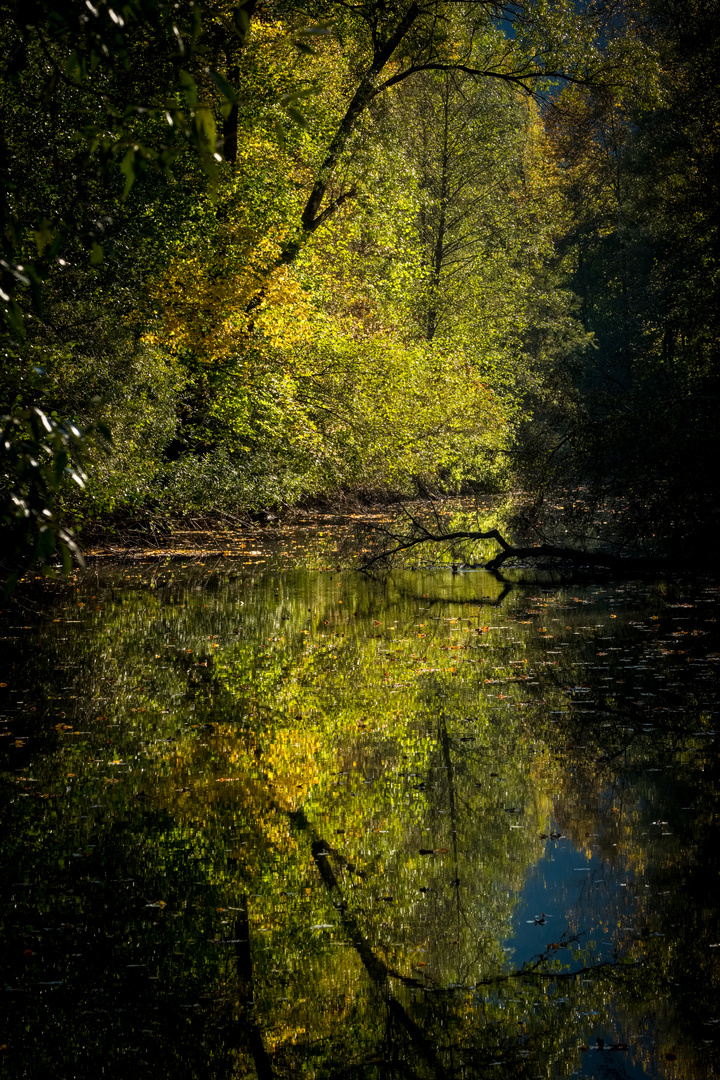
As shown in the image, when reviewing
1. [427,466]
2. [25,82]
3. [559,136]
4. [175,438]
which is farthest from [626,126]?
[25,82]

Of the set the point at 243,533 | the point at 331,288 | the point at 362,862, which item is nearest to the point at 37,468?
the point at 362,862

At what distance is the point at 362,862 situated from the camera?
5.87 metres

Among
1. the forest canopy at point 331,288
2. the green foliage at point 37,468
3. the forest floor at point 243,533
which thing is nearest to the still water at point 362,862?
the green foliage at point 37,468

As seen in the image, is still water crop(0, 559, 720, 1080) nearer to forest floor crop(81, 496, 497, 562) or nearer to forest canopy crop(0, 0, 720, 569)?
forest canopy crop(0, 0, 720, 569)

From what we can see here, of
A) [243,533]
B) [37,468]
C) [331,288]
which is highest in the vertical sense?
[331,288]

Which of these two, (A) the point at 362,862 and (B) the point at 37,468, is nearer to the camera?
(B) the point at 37,468

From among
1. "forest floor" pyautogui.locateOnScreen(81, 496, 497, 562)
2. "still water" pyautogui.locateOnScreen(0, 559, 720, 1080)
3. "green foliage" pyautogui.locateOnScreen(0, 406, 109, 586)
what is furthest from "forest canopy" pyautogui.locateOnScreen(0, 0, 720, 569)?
"green foliage" pyautogui.locateOnScreen(0, 406, 109, 586)

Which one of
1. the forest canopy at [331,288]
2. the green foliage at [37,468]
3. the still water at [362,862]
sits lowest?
the still water at [362,862]

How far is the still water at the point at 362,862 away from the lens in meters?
4.21

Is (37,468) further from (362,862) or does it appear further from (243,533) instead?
(243,533)

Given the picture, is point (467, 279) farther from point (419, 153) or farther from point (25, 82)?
point (25, 82)

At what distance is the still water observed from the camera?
4.21 metres

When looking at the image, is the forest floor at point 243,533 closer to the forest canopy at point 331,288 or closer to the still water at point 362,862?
the forest canopy at point 331,288

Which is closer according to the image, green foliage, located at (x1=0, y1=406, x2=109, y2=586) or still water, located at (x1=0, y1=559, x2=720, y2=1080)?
green foliage, located at (x1=0, y1=406, x2=109, y2=586)
